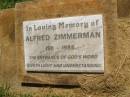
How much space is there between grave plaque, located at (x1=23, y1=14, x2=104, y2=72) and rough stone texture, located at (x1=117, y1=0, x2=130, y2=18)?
1.15 feet

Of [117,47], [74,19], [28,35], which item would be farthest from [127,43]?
[28,35]

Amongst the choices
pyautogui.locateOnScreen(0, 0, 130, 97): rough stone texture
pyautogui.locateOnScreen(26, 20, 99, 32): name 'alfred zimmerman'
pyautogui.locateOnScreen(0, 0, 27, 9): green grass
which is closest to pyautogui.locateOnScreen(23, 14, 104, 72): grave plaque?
pyautogui.locateOnScreen(26, 20, 99, 32): name 'alfred zimmerman'

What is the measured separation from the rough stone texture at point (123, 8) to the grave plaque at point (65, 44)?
0.35 m

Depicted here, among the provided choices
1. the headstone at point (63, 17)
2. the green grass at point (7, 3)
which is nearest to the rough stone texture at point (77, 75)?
the headstone at point (63, 17)

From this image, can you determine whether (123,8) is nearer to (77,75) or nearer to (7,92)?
(77,75)

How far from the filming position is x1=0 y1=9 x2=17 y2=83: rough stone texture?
30.1 ft

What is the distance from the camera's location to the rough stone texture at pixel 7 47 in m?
9.16

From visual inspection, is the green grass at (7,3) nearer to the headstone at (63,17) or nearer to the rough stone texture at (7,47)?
the rough stone texture at (7,47)

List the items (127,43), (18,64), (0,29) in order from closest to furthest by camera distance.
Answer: (127,43)
(18,64)
(0,29)

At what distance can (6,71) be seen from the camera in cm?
930

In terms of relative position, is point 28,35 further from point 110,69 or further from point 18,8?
point 110,69

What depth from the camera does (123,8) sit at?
23.5ft

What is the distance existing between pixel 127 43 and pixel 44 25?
1842 millimetres

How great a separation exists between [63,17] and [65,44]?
1.64ft
